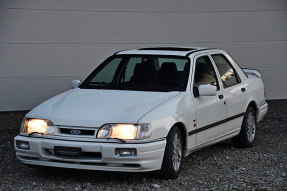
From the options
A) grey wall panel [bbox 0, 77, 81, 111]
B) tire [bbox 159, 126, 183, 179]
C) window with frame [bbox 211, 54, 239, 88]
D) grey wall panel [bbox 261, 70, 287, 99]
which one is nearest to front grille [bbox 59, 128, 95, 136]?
tire [bbox 159, 126, 183, 179]

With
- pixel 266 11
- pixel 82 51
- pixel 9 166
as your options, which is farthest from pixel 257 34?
pixel 9 166

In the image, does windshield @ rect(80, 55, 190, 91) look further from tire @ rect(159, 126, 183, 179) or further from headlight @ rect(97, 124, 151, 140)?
headlight @ rect(97, 124, 151, 140)

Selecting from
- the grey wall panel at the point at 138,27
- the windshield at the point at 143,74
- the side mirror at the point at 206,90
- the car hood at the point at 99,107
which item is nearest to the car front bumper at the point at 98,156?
the car hood at the point at 99,107

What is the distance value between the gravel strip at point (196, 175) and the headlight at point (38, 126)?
57cm

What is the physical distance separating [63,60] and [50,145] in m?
6.67

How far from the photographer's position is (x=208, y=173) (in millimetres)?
7977

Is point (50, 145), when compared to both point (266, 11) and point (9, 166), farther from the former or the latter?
point (266, 11)

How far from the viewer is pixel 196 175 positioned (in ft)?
25.7

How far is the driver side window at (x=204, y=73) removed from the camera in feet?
27.8

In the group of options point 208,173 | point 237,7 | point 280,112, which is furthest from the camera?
point 237,7

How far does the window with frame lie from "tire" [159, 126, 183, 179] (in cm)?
176

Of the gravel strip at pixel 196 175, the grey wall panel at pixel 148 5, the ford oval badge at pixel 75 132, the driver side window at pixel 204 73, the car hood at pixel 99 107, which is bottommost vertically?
the gravel strip at pixel 196 175

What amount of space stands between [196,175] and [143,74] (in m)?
1.47

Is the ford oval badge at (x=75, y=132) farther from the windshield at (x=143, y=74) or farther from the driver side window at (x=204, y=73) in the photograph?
the driver side window at (x=204, y=73)
